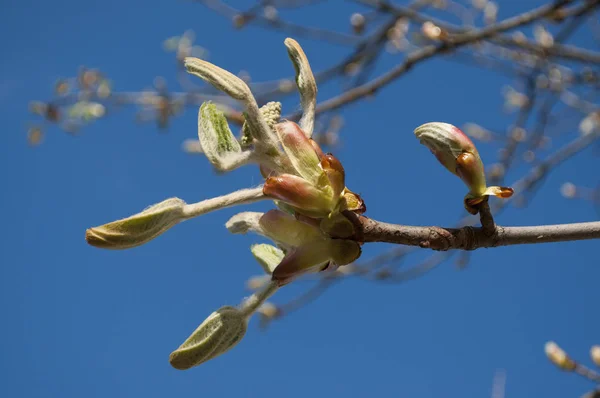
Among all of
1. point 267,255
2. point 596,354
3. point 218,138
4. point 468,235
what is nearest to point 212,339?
point 267,255

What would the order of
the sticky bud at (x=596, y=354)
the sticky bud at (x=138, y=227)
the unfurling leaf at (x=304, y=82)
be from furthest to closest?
the sticky bud at (x=596, y=354), the unfurling leaf at (x=304, y=82), the sticky bud at (x=138, y=227)

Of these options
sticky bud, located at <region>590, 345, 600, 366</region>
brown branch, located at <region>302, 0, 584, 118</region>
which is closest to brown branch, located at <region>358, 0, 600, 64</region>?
brown branch, located at <region>302, 0, 584, 118</region>

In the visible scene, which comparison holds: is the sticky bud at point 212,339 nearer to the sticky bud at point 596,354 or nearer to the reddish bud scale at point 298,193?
the reddish bud scale at point 298,193

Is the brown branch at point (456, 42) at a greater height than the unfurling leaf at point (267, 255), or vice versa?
the brown branch at point (456, 42)

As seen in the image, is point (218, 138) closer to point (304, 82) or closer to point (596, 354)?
point (304, 82)

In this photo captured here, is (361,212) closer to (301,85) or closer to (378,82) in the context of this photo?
(301,85)

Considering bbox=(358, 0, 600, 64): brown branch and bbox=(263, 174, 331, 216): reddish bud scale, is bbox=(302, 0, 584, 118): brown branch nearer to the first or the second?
bbox=(358, 0, 600, 64): brown branch

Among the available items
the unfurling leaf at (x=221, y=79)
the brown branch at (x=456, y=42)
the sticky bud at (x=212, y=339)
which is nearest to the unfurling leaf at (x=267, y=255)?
the sticky bud at (x=212, y=339)

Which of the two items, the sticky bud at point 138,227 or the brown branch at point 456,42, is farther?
the brown branch at point 456,42
